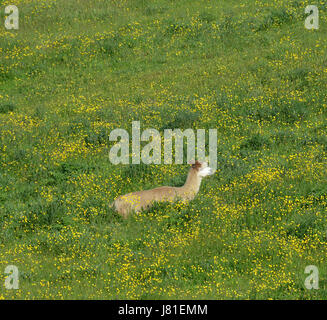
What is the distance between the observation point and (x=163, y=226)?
479 inches

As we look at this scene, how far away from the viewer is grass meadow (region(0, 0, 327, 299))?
1058 centimetres

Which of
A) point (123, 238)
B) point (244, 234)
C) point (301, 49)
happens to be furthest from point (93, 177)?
point (301, 49)

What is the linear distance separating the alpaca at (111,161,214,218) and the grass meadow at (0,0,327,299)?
22 cm

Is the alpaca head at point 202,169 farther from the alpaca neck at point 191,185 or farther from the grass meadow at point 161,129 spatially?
the grass meadow at point 161,129

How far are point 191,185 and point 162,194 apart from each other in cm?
79

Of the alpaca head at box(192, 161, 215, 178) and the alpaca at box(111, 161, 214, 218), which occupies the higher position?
the alpaca head at box(192, 161, 215, 178)

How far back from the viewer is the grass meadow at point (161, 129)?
416 inches

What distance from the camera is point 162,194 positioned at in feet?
43.1

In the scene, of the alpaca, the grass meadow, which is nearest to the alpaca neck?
the alpaca

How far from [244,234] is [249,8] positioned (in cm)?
1781

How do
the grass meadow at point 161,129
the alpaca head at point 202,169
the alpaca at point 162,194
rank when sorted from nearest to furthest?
the grass meadow at point 161,129
the alpaca at point 162,194
the alpaca head at point 202,169

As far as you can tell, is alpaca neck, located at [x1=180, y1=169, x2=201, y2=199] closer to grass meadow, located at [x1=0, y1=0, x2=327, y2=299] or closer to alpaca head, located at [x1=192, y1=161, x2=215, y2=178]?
alpaca head, located at [x1=192, y1=161, x2=215, y2=178]

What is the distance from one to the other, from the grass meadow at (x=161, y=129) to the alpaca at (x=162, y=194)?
0.72ft

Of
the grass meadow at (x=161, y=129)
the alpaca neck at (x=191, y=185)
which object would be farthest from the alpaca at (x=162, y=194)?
the grass meadow at (x=161, y=129)
